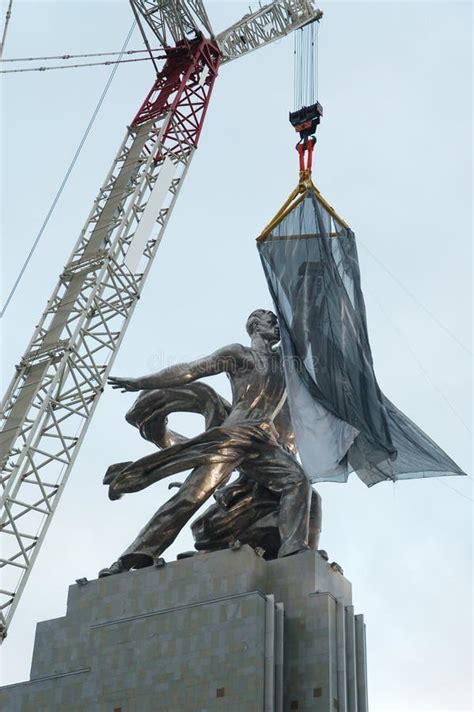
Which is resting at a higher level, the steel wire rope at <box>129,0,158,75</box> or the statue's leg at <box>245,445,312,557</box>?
the steel wire rope at <box>129,0,158,75</box>

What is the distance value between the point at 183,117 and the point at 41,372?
12833mm

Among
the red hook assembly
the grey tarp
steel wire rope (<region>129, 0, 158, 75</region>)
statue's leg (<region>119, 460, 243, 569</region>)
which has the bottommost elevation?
statue's leg (<region>119, 460, 243, 569</region>)

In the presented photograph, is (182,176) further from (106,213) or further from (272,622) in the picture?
(272,622)

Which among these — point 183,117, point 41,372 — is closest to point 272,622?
point 41,372

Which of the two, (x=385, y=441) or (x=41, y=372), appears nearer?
(x=385, y=441)

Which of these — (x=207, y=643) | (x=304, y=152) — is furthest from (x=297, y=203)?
(x=207, y=643)

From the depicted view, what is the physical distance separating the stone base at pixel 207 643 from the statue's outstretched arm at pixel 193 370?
4798mm

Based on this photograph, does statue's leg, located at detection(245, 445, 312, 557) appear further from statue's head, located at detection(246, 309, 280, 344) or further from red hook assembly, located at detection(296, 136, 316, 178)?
red hook assembly, located at detection(296, 136, 316, 178)

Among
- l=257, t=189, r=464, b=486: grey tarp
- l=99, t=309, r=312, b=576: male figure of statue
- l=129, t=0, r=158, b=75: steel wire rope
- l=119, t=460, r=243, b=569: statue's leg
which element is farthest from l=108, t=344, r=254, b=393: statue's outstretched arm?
l=129, t=0, r=158, b=75: steel wire rope

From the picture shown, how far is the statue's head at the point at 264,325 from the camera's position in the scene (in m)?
36.6

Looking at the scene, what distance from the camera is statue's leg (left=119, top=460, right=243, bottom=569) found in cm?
3350

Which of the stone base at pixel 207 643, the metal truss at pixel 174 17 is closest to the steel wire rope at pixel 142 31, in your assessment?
the metal truss at pixel 174 17

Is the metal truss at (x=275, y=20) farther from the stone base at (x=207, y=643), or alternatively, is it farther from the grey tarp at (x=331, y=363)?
the stone base at (x=207, y=643)

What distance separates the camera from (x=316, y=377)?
113 feet
